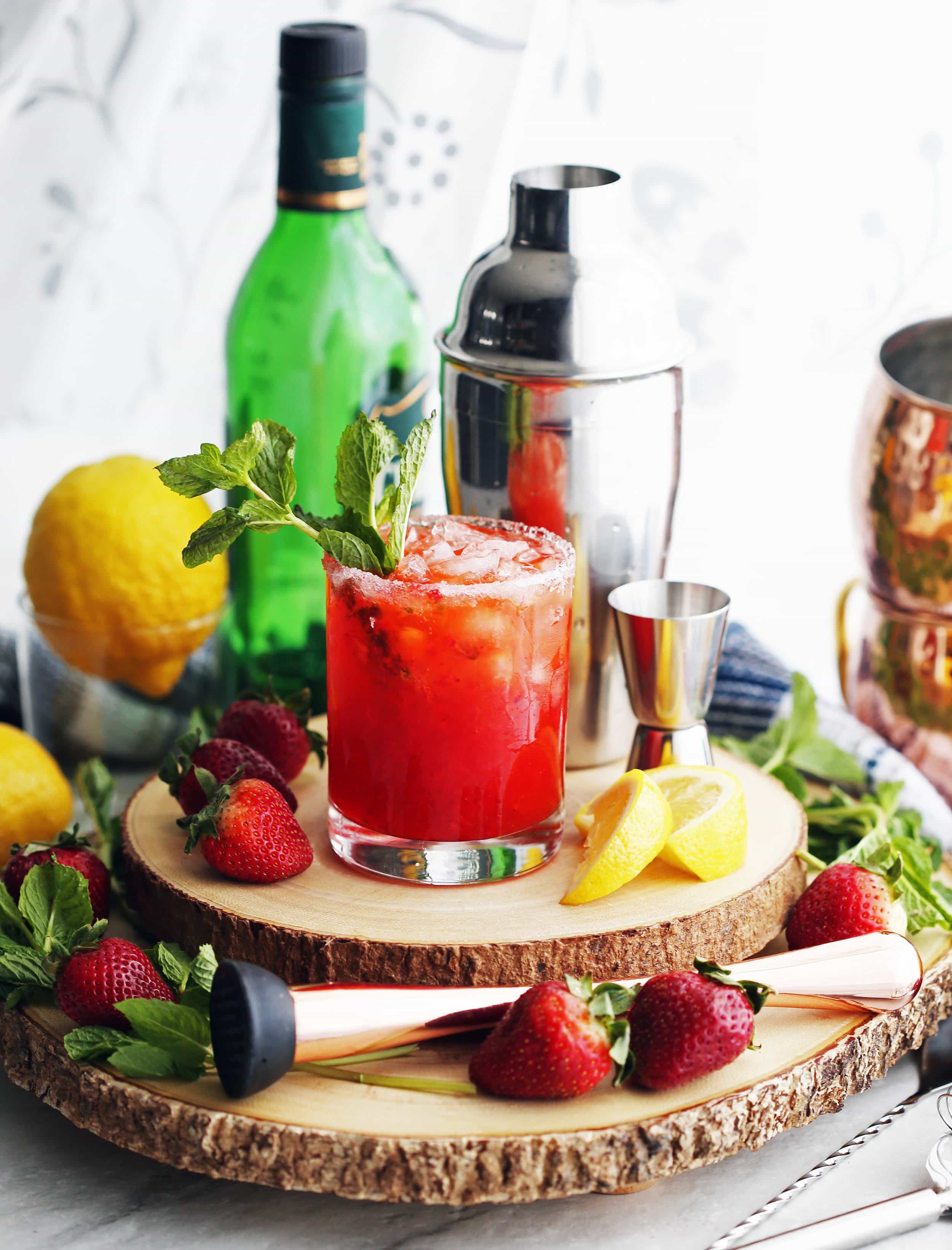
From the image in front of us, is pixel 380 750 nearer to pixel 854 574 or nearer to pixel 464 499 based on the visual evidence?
pixel 464 499

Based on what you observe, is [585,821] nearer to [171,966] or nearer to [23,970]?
[171,966]

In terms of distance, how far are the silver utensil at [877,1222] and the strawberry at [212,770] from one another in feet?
1.74

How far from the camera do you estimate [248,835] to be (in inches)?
44.3

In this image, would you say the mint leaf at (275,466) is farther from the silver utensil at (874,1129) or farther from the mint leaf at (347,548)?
the silver utensil at (874,1129)

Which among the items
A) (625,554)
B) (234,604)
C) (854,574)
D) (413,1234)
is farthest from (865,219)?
(413,1234)

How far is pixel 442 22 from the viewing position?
194cm

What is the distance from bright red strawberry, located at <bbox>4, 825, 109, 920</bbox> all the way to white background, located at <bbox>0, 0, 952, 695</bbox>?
3.59 ft

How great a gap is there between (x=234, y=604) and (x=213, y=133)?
0.79 m

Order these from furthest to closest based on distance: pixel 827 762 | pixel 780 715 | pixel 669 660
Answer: pixel 780 715
pixel 827 762
pixel 669 660

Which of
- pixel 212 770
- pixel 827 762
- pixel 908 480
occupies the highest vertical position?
pixel 908 480

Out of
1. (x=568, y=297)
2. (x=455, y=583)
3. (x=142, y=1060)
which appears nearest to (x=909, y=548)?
(x=568, y=297)

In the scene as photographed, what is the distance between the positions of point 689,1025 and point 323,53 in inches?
39.3

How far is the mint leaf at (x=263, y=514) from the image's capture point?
109 centimetres

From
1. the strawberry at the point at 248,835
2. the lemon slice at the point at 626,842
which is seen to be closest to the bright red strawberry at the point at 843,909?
the lemon slice at the point at 626,842
